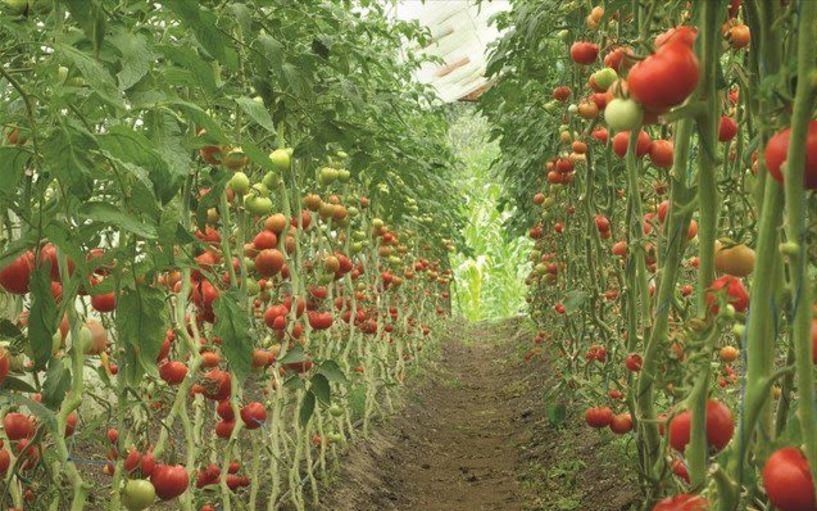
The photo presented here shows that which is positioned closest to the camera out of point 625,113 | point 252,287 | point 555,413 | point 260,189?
point 625,113

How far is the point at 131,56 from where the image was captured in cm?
133

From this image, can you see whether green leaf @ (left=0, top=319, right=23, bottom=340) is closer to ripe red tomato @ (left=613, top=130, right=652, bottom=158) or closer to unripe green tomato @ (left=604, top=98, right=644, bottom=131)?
unripe green tomato @ (left=604, top=98, right=644, bottom=131)

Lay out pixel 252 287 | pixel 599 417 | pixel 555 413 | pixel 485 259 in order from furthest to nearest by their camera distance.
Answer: pixel 485 259
pixel 555 413
pixel 599 417
pixel 252 287

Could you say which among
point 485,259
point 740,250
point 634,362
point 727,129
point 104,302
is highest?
point 104,302

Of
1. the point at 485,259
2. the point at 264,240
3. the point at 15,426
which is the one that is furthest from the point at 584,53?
the point at 485,259

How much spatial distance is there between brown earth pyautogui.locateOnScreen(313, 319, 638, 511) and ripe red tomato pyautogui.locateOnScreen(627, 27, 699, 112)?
95.5 inches

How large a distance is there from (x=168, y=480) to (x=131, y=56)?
32.2 inches

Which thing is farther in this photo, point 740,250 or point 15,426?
point 15,426

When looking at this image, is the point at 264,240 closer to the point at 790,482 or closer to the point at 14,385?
the point at 14,385

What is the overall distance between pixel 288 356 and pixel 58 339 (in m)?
0.77

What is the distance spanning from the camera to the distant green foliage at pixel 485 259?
13742mm

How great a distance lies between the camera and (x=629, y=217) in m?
2.15

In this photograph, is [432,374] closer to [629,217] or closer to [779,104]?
[629,217]

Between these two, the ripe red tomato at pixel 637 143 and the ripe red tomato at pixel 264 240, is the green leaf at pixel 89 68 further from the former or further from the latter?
the ripe red tomato at pixel 264 240
